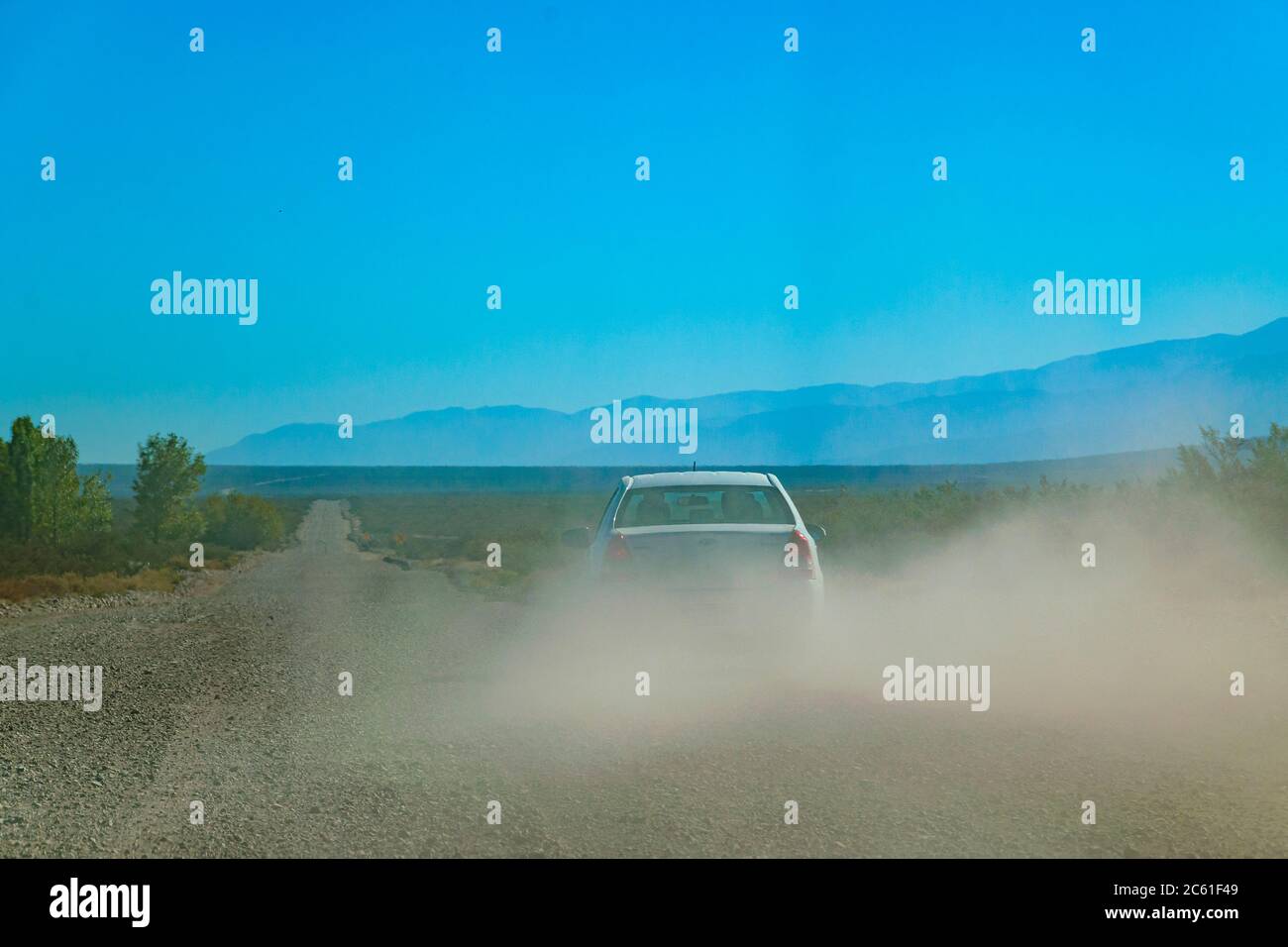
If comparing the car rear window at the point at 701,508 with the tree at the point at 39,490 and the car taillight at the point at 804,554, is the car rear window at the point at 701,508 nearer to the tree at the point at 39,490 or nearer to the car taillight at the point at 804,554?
the car taillight at the point at 804,554

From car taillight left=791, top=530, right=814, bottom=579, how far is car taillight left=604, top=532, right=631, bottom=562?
143cm

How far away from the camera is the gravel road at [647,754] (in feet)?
20.1

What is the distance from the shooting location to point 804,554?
1030 centimetres

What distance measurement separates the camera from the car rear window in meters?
11.2

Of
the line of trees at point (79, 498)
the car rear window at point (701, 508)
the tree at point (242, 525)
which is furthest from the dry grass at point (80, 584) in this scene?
the tree at point (242, 525)

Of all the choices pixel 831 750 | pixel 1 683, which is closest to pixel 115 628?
pixel 1 683

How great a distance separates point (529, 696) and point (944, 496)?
20642 millimetres

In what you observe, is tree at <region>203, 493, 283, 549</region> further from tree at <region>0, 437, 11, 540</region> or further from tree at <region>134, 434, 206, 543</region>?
tree at <region>0, 437, 11, 540</region>

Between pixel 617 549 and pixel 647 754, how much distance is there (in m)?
2.47

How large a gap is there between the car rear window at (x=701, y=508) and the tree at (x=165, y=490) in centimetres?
4032

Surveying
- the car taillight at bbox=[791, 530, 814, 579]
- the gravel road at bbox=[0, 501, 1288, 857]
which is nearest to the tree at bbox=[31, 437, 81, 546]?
the gravel road at bbox=[0, 501, 1288, 857]

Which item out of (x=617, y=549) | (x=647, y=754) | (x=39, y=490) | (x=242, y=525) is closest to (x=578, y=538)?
(x=617, y=549)

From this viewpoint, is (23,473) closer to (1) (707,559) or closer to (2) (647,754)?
(1) (707,559)
